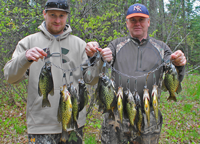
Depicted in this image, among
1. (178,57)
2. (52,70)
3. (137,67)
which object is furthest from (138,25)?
(52,70)

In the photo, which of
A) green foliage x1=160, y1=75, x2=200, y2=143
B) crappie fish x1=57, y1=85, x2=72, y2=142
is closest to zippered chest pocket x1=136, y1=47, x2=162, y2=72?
crappie fish x1=57, y1=85, x2=72, y2=142

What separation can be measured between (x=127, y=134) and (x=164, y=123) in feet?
13.4

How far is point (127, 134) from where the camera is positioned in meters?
2.69

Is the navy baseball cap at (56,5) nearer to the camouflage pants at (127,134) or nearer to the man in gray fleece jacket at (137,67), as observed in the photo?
the man in gray fleece jacket at (137,67)

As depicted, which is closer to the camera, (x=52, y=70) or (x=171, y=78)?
(x=171, y=78)

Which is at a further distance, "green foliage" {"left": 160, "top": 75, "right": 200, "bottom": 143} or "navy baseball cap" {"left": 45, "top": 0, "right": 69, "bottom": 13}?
"green foliage" {"left": 160, "top": 75, "right": 200, "bottom": 143}

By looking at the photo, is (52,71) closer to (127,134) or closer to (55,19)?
(55,19)

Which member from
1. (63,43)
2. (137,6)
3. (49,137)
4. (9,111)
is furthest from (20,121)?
(137,6)

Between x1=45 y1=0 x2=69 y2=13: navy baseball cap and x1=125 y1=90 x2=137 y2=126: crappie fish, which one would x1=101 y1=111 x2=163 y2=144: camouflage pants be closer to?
x1=125 y1=90 x2=137 y2=126: crappie fish

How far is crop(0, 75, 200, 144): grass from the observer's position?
5047mm

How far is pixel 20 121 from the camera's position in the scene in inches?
243

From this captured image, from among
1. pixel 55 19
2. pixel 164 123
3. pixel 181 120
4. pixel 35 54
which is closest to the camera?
pixel 35 54

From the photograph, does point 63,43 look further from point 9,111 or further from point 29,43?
point 9,111

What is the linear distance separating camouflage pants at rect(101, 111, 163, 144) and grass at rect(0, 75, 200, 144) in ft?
6.03
